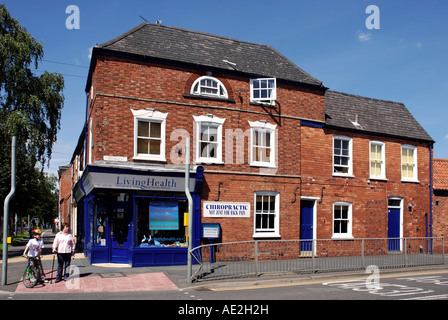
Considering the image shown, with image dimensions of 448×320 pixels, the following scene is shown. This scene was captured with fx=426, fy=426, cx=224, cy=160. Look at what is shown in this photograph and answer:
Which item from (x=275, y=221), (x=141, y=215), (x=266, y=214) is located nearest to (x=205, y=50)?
(x=266, y=214)

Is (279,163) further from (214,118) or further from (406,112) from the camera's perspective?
(406,112)

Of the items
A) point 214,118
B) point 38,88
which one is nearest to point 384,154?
point 214,118

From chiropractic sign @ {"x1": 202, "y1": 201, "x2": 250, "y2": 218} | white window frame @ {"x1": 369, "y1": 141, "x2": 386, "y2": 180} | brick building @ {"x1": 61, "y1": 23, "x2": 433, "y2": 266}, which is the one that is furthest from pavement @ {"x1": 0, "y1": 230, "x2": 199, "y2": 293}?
white window frame @ {"x1": 369, "y1": 141, "x2": 386, "y2": 180}

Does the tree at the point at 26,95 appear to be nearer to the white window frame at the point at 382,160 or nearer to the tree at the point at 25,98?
the tree at the point at 25,98

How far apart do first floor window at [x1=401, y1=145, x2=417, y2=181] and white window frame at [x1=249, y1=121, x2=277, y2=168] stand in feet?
27.4

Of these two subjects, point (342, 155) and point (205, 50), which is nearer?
point (205, 50)

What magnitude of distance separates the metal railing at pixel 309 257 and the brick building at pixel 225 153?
749 mm

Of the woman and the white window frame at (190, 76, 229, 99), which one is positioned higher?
the white window frame at (190, 76, 229, 99)

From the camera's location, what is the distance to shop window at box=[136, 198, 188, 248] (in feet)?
54.1

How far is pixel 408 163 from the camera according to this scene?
23.2 m

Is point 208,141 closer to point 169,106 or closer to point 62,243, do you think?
point 169,106

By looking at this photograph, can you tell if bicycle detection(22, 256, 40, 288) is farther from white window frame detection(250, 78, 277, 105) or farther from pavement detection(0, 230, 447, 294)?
white window frame detection(250, 78, 277, 105)

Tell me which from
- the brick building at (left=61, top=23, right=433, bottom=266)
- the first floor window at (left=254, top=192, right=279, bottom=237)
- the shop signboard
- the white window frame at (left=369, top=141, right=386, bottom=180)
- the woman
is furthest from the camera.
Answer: the white window frame at (left=369, top=141, right=386, bottom=180)

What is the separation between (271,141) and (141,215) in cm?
663
